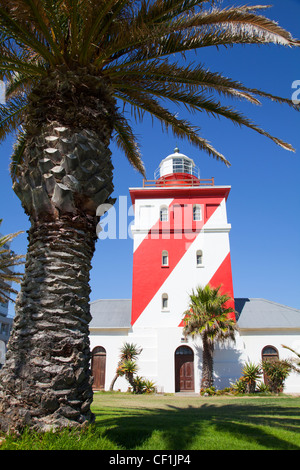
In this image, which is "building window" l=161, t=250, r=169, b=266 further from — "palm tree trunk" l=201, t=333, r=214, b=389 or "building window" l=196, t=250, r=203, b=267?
"palm tree trunk" l=201, t=333, r=214, b=389

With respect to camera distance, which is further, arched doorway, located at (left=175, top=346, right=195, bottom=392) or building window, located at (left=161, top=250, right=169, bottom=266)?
building window, located at (left=161, top=250, right=169, bottom=266)

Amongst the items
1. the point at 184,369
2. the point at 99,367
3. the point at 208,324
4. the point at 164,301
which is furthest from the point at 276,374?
the point at 99,367

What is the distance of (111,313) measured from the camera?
88.5 ft

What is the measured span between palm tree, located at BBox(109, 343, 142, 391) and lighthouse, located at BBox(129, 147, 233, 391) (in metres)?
0.68

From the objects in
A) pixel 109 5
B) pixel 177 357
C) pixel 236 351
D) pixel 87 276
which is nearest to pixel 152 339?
pixel 177 357

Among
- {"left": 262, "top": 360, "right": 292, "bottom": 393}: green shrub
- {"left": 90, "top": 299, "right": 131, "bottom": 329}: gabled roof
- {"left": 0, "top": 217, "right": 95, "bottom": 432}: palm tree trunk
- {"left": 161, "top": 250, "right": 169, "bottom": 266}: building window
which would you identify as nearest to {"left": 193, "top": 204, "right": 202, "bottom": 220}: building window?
{"left": 161, "top": 250, "right": 169, "bottom": 266}: building window

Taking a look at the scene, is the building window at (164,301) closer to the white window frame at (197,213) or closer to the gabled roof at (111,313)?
the gabled roof at (111,313)

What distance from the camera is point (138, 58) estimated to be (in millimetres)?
6691

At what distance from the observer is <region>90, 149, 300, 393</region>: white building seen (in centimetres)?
2303

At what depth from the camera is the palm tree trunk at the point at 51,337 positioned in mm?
4188

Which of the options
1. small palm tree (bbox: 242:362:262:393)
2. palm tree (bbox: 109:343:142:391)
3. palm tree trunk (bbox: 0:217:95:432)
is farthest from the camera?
palm tree (bbox: 109:343:142:391)

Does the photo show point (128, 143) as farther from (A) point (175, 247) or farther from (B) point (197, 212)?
(B) point (197, 212)

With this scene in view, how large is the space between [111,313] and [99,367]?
13.6 ft

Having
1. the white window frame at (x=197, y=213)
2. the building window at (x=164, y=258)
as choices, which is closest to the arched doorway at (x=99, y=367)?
the building window at (x=164, y=258)
